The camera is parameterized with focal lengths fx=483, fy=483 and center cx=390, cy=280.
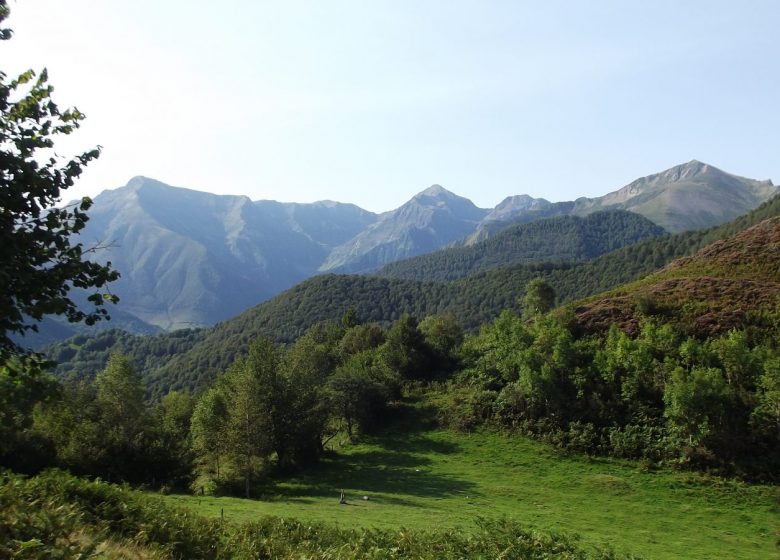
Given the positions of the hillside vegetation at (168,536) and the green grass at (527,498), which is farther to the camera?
the green grass at (527,498)

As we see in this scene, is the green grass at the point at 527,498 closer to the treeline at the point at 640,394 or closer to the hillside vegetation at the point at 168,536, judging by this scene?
the treeline at the point at 640,394

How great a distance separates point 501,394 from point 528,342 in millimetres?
8595

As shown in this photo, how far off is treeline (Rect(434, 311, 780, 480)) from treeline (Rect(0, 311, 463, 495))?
14.5 metres

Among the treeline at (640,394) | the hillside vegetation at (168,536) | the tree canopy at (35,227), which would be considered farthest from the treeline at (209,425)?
the tree canopy at (35,227)

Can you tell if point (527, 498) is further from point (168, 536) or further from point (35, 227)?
point (35, 227)

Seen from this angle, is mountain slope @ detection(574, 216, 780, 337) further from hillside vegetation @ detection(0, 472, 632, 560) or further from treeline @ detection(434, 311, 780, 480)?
hillside vegetation @ detection(0, 472, 632, 560)

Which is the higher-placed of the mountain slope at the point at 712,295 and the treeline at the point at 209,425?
the mountain slope at the point at 712,295

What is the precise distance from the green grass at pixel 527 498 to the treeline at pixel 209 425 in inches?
169

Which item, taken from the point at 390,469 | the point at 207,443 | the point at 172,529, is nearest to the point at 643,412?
the point at 390,469

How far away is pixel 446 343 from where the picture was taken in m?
86.2

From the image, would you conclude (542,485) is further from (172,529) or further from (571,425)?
(172,529)

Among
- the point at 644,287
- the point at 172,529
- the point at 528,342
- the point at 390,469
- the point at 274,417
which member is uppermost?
the point at 644,287

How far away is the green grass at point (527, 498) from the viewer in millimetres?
29516

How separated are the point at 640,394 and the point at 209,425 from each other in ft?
152
